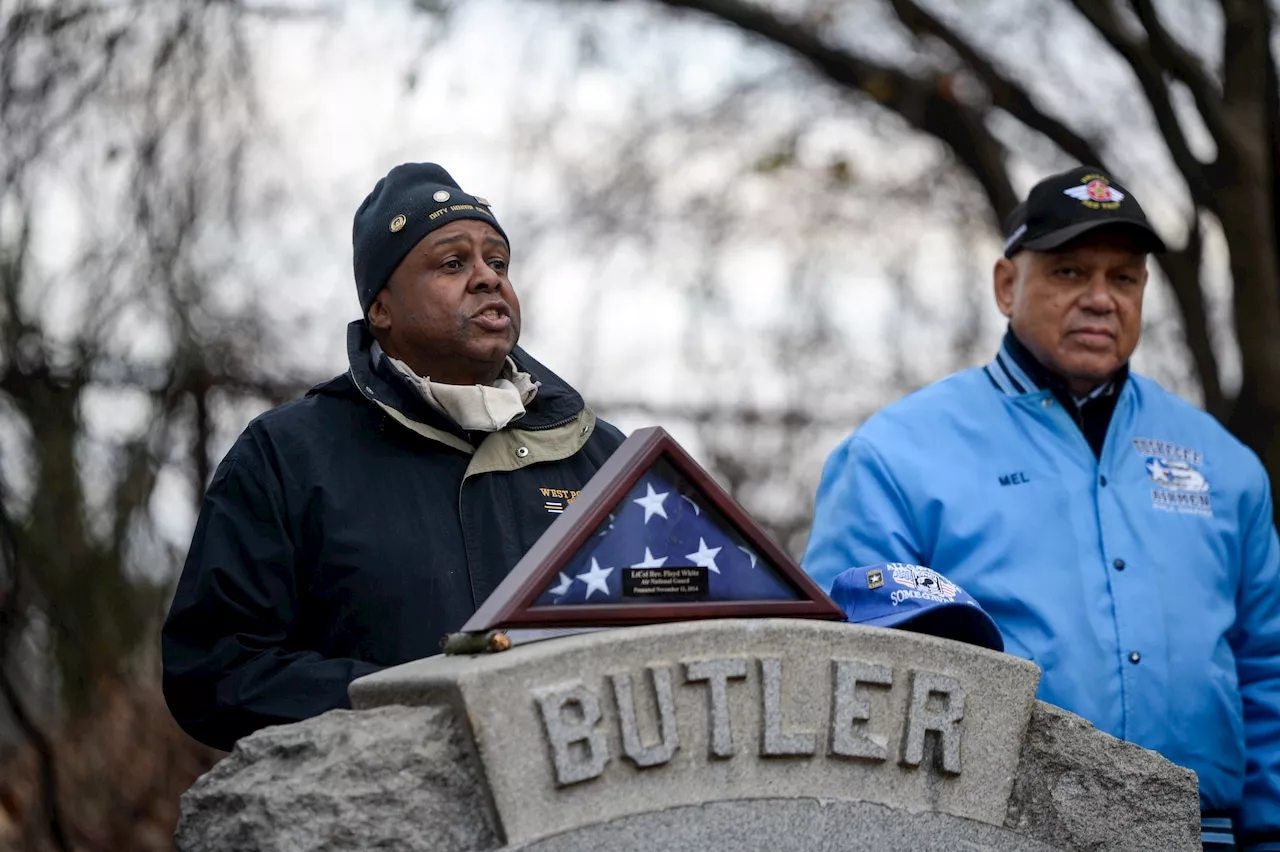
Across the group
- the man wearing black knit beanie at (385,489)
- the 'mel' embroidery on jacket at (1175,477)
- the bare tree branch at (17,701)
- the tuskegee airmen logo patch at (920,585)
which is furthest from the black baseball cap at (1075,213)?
the bare tree branch at (17,701)

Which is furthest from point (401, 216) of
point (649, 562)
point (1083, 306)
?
point (1083, 306)

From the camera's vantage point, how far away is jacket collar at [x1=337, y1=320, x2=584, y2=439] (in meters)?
2.99

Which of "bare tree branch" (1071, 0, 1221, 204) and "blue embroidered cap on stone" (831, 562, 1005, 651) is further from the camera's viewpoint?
"bare tree branch" (1071, 0, 1221, 204)

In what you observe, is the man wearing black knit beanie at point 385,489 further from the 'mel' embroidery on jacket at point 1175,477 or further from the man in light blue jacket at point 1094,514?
the 'mel' embroidery on jacket at point 1175,477

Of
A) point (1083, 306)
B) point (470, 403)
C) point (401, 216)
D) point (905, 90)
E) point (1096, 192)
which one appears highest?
point (905, 90)

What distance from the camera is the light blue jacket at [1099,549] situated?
3334 millimetres

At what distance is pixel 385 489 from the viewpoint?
2885 millimetres

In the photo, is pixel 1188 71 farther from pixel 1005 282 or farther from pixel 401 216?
pixel 401 216

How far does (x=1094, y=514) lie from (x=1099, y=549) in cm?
8

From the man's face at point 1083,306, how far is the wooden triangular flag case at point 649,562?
3.95 feet

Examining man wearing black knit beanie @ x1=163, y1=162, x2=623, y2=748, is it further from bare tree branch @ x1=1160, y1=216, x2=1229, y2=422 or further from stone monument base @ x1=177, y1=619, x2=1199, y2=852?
bare tree branch @ x1=1160, y1=216, x2=1229, y2=422

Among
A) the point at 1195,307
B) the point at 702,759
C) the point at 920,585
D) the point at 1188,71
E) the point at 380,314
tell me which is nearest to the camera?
the point at 702,759

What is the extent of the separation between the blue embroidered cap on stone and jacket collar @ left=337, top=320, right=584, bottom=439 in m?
0.66

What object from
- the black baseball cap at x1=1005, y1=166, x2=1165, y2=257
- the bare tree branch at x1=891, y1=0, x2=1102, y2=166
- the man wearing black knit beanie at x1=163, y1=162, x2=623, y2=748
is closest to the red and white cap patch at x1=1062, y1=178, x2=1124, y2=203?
the black baseball cap at x1=1005, y1=166, x2=1165, y2=257
